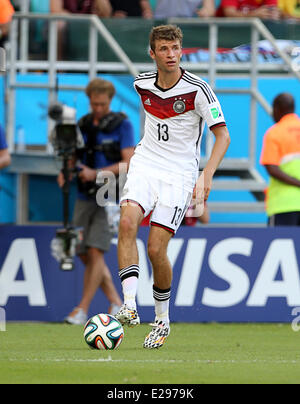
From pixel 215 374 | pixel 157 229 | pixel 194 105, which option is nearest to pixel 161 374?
pixel 215 374

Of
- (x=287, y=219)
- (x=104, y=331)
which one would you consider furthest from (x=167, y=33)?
(x=287, y=219)

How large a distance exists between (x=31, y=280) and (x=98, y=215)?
1.05 meters

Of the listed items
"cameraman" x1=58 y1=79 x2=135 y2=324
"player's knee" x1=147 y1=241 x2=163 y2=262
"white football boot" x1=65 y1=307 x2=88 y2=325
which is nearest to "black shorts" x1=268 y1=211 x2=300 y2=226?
"cameraman" x1=58 y1=79 x2=135 y2=324

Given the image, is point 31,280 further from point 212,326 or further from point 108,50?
point 108,50

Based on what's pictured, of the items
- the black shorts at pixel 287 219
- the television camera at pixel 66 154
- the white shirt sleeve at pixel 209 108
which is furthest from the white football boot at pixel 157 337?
the black shorts at pixel 287 219

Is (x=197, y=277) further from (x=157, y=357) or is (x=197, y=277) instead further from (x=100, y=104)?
(x=157, y=357)

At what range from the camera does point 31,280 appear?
1205cm

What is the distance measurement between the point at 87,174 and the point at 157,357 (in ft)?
13.4

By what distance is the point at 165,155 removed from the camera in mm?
8883

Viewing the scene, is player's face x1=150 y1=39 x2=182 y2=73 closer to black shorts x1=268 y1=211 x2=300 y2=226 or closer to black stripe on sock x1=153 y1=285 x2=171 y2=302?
black stripe on sock x1=153 y1=285 x2=171 y2=302

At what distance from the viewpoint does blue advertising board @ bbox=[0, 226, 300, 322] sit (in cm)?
1205

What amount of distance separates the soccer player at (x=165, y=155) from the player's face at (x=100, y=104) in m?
2.99

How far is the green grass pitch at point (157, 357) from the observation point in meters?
6.70

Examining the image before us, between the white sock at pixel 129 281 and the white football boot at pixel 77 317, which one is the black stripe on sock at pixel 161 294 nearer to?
the white sock at pixel 129 281
